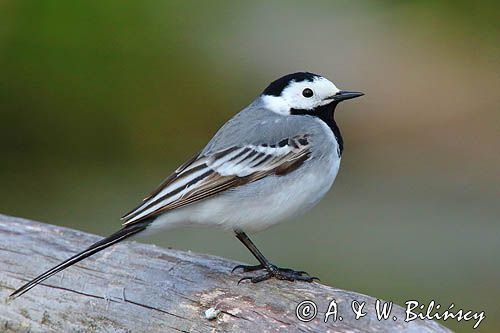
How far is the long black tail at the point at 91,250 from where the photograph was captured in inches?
198

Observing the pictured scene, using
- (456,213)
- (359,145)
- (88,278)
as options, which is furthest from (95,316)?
(359,145)

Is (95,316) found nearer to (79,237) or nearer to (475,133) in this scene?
(79,237)

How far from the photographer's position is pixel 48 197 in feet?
36.8

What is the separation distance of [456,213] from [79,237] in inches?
214

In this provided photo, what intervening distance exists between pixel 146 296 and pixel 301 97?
1.42 metres

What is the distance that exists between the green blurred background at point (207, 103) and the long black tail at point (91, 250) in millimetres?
5227

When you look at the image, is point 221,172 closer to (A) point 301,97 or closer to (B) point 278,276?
(B) point 278,276

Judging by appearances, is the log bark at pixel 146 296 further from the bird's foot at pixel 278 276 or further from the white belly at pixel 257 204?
the white belly at pixel 257 204

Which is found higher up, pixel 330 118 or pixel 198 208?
pixel 330 118

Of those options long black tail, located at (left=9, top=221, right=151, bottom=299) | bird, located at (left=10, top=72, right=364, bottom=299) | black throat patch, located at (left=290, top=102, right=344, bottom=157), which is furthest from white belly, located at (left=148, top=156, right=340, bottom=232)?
black throat patch, located at (left=290, top=102, right=344, bottom=157)

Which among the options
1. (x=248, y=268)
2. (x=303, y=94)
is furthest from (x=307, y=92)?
(x=248, y=268)

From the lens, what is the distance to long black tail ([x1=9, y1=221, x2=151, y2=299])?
5025 mm

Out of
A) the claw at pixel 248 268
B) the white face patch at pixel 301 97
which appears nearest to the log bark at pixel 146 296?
the claw at pixel 248 268

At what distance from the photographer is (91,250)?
5016 millimetres
